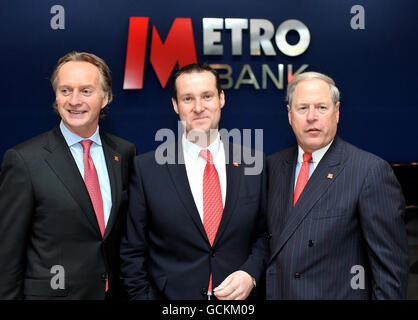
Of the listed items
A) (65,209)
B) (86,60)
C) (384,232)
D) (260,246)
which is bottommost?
(260,246)

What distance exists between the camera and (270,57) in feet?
14.3

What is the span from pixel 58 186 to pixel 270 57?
3.01m

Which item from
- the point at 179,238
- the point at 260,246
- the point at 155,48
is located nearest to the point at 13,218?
the point at 179,238

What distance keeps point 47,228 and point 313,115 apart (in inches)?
59.4

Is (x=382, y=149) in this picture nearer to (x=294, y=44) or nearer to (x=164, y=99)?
(x=294, y=44)

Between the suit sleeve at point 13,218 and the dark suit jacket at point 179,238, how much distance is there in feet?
1.71

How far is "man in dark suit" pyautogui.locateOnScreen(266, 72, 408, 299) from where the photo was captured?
1919 millimetres

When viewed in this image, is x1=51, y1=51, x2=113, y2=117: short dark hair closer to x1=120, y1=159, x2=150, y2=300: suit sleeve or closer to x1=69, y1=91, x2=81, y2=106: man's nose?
x1=69, y1=91, x2=81, y2=106: man's nose

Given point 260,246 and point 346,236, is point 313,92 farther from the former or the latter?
point 260,246

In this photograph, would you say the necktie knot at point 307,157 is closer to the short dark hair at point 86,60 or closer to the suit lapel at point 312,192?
the suit lapel at point 312,192

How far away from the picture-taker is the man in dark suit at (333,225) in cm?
192

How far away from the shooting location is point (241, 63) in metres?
4.34

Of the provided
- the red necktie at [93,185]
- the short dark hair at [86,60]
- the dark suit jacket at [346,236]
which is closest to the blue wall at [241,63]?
the short dark hair at [86,60]
